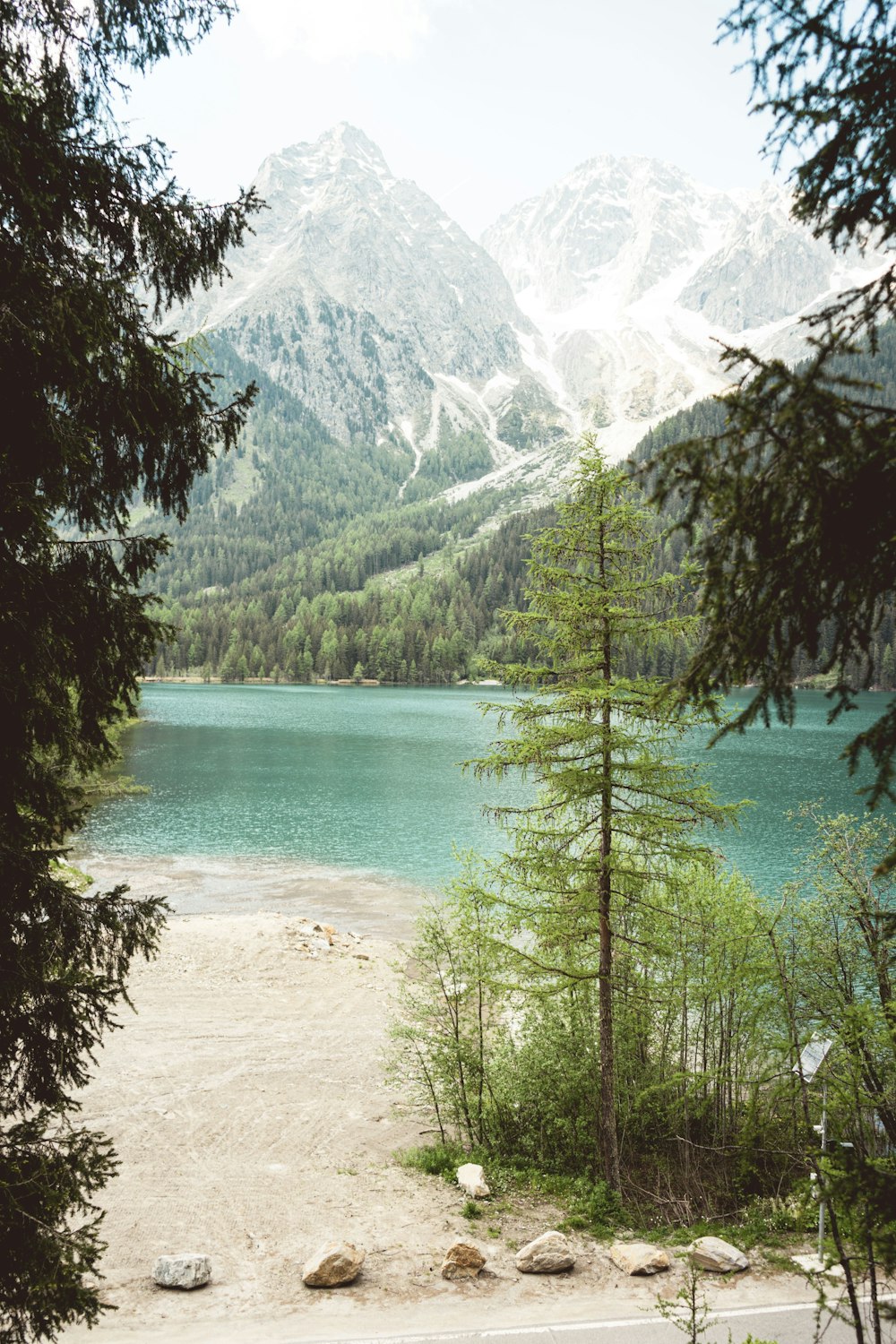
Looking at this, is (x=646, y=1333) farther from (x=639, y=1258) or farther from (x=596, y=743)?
(x=596, y=743)

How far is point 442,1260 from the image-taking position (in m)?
9.02

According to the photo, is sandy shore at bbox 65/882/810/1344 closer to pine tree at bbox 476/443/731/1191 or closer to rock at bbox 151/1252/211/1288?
rock at bbox 151/1252/211/1288

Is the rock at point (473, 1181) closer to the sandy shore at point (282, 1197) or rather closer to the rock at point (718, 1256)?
the sandy shore at point (282, 1197)

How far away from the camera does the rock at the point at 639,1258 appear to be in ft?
29.3

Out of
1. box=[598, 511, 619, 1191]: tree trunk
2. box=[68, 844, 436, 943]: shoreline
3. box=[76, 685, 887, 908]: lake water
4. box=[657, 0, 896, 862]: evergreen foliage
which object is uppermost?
box=[657, 0, 896, 862]: evergreen foliage

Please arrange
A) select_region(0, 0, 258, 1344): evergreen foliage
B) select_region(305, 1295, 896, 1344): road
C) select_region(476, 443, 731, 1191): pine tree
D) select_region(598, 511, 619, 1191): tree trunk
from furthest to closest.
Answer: select_region(598, 511, 619, 1191): tree trunk → select_region(476, 443, 731, 1191): pine tree → select_region(305, 1295, 896, 1344): road → select_region(0, 0, 258, 1344): evergreen foliage

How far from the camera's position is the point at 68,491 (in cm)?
491

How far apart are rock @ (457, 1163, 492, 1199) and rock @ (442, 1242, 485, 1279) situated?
1.75m

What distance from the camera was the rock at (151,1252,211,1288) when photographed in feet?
27.3

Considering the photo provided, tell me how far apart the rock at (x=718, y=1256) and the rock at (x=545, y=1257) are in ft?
5.19

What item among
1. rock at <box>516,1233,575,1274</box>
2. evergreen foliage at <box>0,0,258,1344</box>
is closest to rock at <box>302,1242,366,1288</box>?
rock at <box>516,1233,575,1274</box>

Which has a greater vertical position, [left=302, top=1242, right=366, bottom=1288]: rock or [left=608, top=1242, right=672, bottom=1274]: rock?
[left=302, top=1242, right=366, bottom=1288]: rock

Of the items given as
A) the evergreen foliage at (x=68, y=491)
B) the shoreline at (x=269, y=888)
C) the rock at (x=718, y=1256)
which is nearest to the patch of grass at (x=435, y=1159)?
the rock at (x=718, y=1256)

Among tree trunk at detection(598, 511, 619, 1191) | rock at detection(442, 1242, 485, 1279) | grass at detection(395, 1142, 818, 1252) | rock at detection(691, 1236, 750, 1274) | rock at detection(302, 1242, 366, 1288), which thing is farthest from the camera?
tree trunk at detection(598, 511, 619, 1191)
